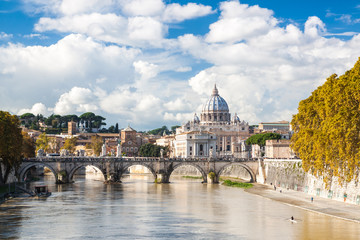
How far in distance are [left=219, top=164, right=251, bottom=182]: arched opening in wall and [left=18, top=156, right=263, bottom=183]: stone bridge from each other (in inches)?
84.2

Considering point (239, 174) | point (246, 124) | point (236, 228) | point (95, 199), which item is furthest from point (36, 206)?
point (246, 124)

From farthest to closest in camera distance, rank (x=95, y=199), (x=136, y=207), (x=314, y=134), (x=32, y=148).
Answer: (x=32, y=148), (x=95, y=199), (x=136, y=207), (x=314, y=134)

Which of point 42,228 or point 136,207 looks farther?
point 136,207

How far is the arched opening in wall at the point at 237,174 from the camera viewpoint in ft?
302

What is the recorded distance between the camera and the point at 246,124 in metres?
200

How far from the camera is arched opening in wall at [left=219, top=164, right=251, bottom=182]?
92125 mm

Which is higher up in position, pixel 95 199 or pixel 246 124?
pixel 246 124

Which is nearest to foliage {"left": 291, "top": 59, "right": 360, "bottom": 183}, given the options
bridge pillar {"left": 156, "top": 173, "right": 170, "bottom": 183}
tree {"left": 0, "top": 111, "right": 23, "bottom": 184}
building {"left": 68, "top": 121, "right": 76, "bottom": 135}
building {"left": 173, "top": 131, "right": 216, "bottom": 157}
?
tree {"left": 0, "top": 111, "right": 23, "bottom": 184}

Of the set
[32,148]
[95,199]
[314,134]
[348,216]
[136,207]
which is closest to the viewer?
[348,216]

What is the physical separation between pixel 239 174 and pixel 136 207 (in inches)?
1949

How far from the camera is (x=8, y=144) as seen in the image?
61906 millimetres

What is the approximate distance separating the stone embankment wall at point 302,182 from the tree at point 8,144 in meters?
33.0

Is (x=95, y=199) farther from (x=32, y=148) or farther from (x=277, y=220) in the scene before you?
(x=32, y=148)

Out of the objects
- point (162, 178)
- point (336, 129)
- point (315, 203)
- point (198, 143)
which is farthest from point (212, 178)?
point (198, 143)
